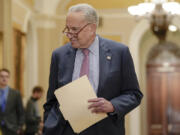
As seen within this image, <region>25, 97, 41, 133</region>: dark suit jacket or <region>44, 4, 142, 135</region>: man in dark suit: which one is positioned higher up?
<region>44, 4, 142, 135</region>: man in dark suit

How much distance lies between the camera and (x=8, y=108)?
7273 mm

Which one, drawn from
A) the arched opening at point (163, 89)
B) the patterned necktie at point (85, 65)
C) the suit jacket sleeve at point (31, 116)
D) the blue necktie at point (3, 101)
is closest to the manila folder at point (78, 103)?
the patterned necktie at point (85, 65)

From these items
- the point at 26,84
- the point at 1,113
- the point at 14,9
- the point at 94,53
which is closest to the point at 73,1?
the point at 26,84

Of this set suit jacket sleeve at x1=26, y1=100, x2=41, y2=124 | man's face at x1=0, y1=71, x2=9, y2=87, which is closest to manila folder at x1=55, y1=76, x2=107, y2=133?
man's face at x1=0, y1=71, x2=9, y2=87

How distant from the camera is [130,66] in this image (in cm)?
277

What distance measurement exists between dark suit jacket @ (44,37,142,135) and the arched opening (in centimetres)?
1492

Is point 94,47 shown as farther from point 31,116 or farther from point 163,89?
point 163,89

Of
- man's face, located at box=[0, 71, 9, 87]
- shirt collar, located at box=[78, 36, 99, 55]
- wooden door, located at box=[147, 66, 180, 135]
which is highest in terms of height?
shirt collar, located at box=[78, 36, 99, 55]

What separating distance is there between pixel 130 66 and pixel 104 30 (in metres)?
12.7

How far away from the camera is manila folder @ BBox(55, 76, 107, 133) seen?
262 cm

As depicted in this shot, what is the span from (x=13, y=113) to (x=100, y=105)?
5.02 meters

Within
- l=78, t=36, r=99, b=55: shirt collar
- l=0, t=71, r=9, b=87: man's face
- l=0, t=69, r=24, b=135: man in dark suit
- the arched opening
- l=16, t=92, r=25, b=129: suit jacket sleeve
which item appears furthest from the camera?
the arched opening

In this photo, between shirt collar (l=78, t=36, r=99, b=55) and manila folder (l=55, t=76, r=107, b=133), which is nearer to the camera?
manila folder (l=55, t=76, r=107, b=133)

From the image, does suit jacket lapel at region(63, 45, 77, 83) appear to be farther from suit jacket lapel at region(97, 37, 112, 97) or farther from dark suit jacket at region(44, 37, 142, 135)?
suit jacket lapel at region(97, 37, 112, 97)
